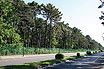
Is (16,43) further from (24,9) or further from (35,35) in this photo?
(35,35)

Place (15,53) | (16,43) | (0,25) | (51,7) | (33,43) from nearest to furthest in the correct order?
(0,25), (15,53), (16,43), (51,7), (33,43)

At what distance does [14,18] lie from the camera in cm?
8131

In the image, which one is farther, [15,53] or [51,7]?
[51,7]

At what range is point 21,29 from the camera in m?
103

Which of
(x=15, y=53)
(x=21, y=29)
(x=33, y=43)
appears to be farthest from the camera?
(x=33, y=43)

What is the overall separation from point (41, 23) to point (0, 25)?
177 ft

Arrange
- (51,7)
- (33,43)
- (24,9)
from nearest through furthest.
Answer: (24,9)
(51,7)
(33,43)

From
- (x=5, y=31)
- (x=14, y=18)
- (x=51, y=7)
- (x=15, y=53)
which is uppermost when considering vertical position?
(x=51, y=7)

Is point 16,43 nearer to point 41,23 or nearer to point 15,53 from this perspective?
point 15,53

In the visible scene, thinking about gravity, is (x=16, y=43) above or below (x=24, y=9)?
below

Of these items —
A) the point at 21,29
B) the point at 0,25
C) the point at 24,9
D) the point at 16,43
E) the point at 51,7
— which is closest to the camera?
the point at 0,25

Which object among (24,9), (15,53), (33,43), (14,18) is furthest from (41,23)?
(15,53)

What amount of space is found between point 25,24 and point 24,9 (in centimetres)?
938

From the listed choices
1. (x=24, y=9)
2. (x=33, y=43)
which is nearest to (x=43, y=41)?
(x=33, y=43)
